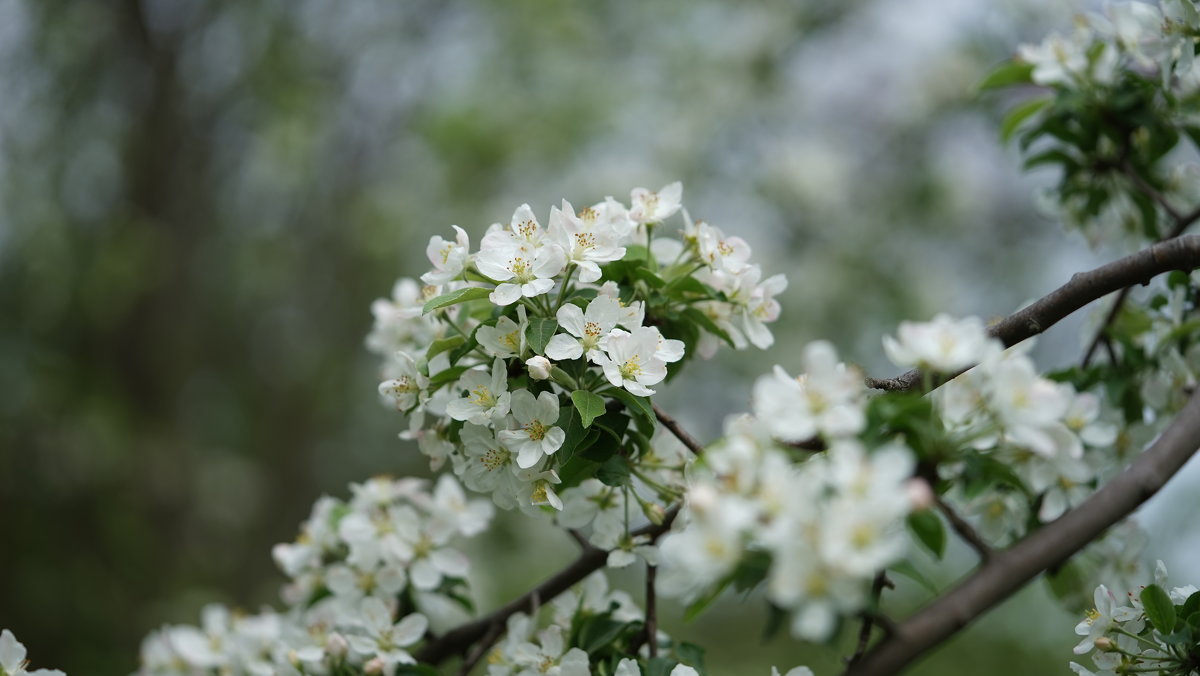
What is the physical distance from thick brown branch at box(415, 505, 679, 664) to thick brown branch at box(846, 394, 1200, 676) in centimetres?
55

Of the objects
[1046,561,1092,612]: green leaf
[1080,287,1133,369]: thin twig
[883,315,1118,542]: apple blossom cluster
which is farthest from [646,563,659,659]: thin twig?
[1080,287,1133,369]: thin twig

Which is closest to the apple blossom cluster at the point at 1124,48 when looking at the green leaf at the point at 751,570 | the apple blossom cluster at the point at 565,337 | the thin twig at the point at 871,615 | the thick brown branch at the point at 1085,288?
the thick brown branch at the point at 1085,288

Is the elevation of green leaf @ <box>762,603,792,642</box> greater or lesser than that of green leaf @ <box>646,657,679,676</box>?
lesser

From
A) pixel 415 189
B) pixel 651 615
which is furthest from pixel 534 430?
pixel 415 189

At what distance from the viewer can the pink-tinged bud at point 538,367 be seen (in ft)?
4.16

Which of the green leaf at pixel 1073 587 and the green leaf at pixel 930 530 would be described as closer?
the green leaf at pixel 930 530

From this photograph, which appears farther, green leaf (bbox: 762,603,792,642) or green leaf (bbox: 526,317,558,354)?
green leaf (bbox: 526,317,558,354)

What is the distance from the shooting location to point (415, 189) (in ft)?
19.8

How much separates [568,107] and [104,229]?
8.95 feet

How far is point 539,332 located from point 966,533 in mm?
579

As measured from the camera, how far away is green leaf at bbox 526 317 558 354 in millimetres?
1278

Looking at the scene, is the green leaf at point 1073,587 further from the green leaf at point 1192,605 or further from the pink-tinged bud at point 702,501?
the pink-tinged bud at point 702,501

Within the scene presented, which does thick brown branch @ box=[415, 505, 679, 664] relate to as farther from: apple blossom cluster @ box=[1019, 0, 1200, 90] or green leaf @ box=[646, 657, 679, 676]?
apple blossom cluster @ box=[1019, 0, 1200, 90]

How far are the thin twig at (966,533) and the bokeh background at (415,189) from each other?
9.79ft
